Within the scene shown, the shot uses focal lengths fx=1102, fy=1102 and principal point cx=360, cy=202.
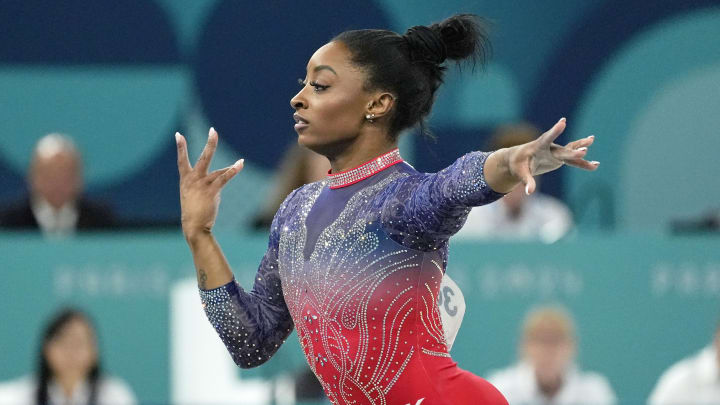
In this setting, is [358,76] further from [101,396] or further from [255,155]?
[255,155]

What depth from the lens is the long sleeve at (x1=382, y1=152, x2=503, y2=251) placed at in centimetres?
228

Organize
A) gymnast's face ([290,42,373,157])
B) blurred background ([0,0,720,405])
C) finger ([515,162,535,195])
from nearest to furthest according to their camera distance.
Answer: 1. finger ([515,162,535,195])
2. gymnast's face ([290,42,373,157])
3. blurred background ([0,0,720,405])

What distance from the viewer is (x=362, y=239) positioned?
256 centimetres

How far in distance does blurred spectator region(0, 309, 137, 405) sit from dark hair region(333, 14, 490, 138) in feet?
10.4

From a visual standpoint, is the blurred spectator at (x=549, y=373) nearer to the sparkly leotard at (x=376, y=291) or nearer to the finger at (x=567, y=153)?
the sparkly leotard at (x=376, y=291)

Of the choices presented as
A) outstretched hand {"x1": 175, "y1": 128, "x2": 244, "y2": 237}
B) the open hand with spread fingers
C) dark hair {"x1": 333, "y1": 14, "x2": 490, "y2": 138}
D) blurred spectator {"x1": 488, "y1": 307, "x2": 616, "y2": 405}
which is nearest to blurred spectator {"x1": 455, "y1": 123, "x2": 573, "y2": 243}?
blurred spectator {"x1": 488, "y1": 307, "x2": 616, "y2": 405}

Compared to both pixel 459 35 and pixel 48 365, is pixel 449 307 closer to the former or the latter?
pixel 459 35

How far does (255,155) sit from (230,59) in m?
0.72

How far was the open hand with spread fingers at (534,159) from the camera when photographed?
6.98ft

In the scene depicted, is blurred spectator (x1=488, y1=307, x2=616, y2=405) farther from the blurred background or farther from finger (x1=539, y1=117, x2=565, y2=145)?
finger (x1=539, y1=117, x2=565, y2=145)

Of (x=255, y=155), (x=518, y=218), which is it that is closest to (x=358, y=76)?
(x=518, y=218)

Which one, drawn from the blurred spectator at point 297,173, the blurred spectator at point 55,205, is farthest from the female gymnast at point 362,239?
the blurred spectator at point 55,205

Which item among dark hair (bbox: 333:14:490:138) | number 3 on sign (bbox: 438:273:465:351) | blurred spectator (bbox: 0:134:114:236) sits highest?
blurred spectator (bbox: 0:134:114:236)

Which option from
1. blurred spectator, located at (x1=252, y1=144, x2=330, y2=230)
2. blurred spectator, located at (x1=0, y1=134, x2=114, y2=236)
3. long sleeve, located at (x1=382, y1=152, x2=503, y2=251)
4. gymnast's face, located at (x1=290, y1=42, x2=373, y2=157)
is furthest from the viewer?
blurred spectator, located at (x1=0, y1=134, x2=114, y2=236)
